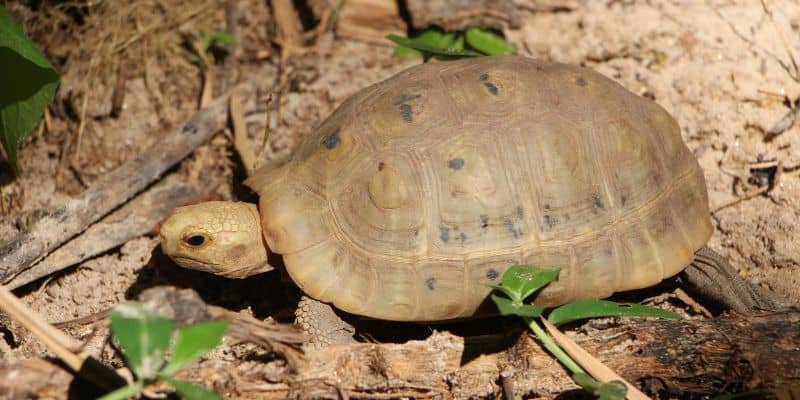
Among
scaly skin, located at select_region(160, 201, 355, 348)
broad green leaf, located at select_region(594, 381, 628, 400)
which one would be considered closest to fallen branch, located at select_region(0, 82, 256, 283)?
scaly skin, located at select_region(160, 201, 355, 348)

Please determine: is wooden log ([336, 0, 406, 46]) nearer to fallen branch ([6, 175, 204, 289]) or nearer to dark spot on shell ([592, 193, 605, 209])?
fallen branch ([6, 175, 204, 289])

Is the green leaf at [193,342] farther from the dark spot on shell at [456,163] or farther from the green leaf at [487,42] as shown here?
the green leaf at [487,42]

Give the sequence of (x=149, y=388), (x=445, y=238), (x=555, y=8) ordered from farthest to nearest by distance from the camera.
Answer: (x=555, y=8) < (x=445, y=238) < (x=149, y=388)

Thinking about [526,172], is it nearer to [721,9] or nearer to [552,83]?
[552,83]

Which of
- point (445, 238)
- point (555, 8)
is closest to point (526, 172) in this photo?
point (445, 238)

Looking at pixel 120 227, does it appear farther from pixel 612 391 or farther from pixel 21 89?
pixel 612 391

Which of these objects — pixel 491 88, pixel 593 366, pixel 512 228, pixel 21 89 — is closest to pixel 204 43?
pixel 21 89
